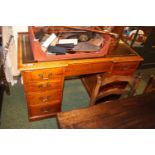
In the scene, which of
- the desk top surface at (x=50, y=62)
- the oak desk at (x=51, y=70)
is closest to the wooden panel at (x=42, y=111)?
the oak desk at (x=51, y=70)

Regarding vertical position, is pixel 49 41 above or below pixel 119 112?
above

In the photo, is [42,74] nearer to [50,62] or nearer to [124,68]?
[50,62]

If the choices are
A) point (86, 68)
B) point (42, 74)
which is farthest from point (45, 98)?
point (86, 68)

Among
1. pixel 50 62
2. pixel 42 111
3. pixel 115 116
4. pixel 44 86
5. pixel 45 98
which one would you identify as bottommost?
pixel 42 111

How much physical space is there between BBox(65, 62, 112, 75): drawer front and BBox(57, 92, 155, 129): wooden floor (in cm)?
50

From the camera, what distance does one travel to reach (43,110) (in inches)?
71.4

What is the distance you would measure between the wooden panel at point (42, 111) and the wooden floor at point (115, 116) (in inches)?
29.5

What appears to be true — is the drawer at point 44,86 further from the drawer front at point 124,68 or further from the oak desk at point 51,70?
the drawer front at point 124,68

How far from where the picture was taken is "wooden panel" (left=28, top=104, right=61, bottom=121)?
5.74 ft

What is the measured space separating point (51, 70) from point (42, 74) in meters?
0.09
